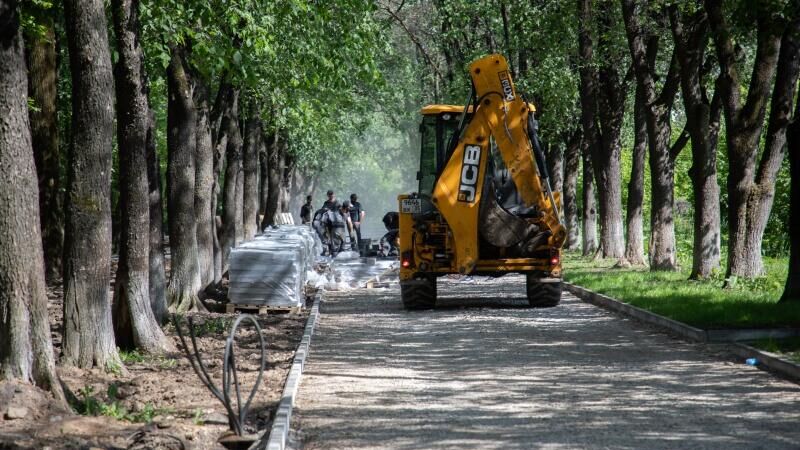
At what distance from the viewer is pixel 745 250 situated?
1958cm

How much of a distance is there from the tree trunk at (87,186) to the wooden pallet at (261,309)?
26.0 ft

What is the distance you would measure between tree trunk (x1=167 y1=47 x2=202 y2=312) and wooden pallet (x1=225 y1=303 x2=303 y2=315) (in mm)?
504

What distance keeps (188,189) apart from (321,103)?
41.4 ft

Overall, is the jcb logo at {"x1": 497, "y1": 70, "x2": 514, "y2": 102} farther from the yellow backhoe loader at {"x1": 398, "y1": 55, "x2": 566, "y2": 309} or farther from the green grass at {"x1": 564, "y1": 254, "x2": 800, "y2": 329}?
the green grass at {"x1": 564, "y1": 254, "x2": 800, "y2": 329}

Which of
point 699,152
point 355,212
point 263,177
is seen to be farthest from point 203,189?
point 263,177

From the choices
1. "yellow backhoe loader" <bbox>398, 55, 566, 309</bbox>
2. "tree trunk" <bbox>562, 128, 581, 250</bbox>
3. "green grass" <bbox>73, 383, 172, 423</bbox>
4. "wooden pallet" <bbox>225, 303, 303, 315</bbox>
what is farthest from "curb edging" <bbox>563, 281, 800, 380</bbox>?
"tree trunk" <bbox>562, 128, 581, 250</bbox>

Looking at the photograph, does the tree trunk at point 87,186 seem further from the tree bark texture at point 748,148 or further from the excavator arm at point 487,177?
the tree bark texture at point 748,148

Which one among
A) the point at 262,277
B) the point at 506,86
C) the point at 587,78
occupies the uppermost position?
the point at 587,78

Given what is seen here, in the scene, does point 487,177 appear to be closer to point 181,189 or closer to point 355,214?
point 181,189

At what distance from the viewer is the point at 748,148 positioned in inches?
766

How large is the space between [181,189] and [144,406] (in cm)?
934

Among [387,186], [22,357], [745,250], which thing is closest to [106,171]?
[22,357]

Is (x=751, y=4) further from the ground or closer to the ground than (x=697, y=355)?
further from the ground

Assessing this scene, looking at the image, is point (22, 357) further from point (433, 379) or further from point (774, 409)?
point (774, 409)
